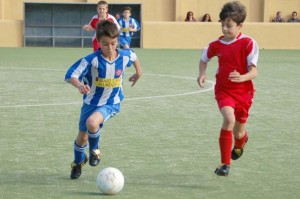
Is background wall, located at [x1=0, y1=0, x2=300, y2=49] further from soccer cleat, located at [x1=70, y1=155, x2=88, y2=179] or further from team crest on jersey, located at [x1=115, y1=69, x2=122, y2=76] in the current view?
soccer cleat, located at [x1=70, y1=155, x2=88, y2=179]

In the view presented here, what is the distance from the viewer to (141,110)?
40.8 ft

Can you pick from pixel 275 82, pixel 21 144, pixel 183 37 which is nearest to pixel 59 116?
pixel 21 144

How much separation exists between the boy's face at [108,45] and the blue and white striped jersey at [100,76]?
8cm

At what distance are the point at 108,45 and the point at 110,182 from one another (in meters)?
1.32

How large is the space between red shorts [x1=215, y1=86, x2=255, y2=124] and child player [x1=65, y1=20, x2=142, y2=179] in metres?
0.93

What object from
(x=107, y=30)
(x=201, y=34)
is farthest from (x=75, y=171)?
(x=201, y=34)

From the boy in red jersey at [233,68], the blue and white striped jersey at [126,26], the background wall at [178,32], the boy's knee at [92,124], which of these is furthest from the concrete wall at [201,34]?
the boy's knee at [92,124]

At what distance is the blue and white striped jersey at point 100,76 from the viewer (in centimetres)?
751

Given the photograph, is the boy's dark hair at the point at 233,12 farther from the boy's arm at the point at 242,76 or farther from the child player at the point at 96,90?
the child player at the point at 96,90

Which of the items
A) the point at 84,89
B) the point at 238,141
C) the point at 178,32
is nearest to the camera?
the point at 84,89

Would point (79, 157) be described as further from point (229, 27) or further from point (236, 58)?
point (229, 27)

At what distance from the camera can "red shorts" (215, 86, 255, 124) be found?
25.4 ft

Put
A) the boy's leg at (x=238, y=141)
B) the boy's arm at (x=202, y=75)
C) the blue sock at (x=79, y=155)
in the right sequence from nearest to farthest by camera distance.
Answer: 1. the blue sock at (x=79, y=155)
2. the boy's arm at (x=202, y=75)
3. the boy's leg at (x=238, y=141)

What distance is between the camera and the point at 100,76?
7.61 metres
